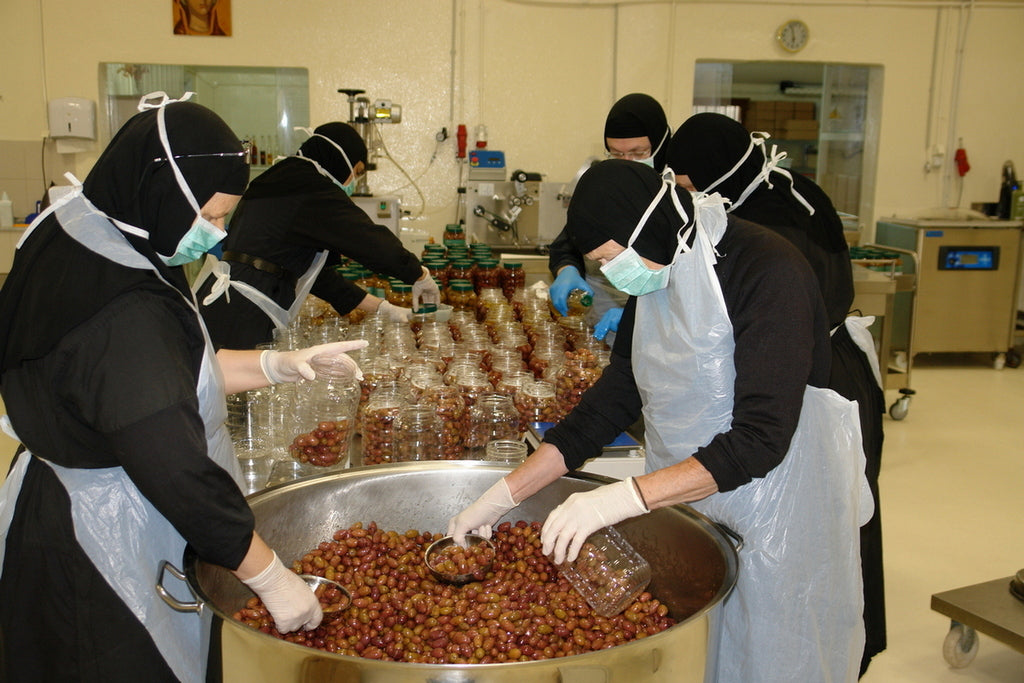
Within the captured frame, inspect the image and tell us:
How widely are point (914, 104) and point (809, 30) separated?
0.95m

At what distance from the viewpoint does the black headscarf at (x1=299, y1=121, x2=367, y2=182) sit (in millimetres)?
3057

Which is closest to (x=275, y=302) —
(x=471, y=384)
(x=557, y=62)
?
(x=471, y=384)

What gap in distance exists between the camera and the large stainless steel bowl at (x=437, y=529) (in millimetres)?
1019

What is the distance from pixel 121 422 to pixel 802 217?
164 centimetres

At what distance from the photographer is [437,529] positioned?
5.42 ft

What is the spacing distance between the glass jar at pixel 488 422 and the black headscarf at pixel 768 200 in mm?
767

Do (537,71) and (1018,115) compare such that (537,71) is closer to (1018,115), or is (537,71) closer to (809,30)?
(809,30)

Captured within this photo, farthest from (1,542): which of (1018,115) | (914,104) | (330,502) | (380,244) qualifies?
(1018,115)

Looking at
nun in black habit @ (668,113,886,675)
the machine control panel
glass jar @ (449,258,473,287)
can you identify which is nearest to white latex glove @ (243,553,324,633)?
nun in black habit @ (668,113,886,675)

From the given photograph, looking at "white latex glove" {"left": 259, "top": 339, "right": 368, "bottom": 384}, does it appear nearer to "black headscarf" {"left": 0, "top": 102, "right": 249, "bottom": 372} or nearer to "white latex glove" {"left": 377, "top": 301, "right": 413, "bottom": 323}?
"black headscarf" {"left": 0, "top": 102, "right": 249, "bottom": 372}

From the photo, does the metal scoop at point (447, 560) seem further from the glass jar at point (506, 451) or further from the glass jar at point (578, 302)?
the glass jar at point (578, 302)

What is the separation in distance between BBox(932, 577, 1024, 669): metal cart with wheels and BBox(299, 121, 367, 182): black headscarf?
7.63 feet

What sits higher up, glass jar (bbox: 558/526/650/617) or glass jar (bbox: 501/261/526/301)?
glass jar (bbox: 501/261/526/301)

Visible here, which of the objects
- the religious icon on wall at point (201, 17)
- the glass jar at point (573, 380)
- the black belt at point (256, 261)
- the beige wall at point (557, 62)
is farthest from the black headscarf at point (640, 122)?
the religious icon on wall at point (201, 17)
